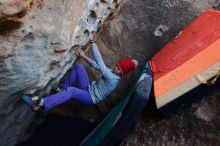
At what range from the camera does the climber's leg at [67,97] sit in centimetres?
287

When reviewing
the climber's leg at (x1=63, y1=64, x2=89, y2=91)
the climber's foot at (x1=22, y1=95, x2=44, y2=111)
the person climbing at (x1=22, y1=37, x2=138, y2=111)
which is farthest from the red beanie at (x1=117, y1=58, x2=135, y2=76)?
the climber's foot at (x1=22, y1=95, x2=44, y2=111)

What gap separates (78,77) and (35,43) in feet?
2.34

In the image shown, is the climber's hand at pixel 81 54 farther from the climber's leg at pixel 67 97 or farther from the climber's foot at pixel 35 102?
the climber's foot at pixel 35 102

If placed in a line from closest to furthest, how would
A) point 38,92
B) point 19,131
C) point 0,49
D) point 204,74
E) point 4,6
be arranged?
point 4,6 → point 0,49 → point 204,74 → point 38,92 → point 19,131

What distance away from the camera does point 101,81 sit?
3139 millimetres

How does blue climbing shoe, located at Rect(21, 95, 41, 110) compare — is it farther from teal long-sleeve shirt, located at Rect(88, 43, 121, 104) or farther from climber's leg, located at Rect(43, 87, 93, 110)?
teal long-sleeve shirt, located at Rect(88, 43, 121, 104)

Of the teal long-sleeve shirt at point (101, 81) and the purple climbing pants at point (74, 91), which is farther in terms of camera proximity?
the teal long-sleeve shirt at point (101, 81)

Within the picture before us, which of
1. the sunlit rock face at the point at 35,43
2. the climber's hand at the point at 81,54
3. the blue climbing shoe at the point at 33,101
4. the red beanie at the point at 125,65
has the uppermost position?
the sunlit rock face at the point at 35,43

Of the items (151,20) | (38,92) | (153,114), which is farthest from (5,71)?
(151,20)

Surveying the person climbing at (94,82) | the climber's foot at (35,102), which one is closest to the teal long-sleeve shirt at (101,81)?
the person climbing at (94,82)

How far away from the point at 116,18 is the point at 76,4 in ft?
3.01

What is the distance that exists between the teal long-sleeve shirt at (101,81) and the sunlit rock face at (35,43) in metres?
0.18

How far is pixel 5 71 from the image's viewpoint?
255 centimetres

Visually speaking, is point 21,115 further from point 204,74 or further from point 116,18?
point 204,74
